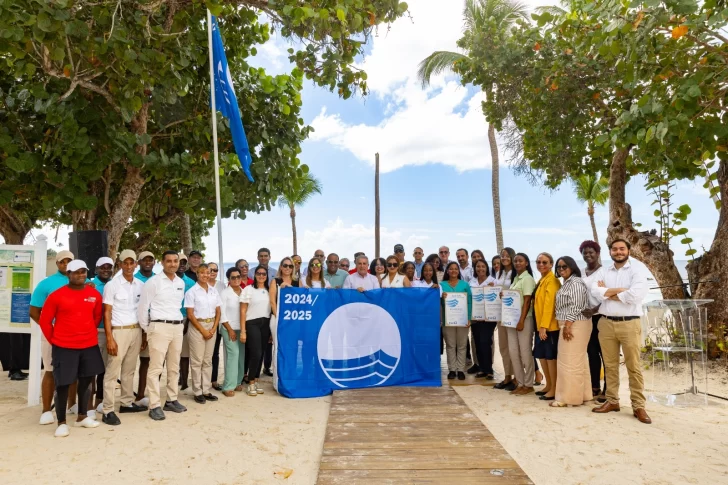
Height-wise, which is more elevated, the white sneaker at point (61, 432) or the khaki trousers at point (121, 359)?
the khaki trousers at point (121, 359)

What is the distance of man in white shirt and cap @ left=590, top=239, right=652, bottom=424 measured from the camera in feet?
18.7

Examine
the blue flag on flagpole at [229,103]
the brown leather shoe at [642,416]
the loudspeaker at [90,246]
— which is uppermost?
the blue flag on flagpole at [229,103]

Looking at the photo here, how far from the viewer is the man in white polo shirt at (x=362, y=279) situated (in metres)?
7.54

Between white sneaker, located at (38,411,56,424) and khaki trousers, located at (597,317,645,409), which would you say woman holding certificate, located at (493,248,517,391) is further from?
white sneaker, located at (38,411,56,424)

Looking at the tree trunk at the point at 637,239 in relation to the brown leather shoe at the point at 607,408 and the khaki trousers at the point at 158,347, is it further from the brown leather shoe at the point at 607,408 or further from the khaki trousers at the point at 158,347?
the khaki trousers at the point at 158,347

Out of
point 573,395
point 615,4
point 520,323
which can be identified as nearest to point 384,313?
point 520,323

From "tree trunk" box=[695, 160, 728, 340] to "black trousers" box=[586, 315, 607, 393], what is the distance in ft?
10.0

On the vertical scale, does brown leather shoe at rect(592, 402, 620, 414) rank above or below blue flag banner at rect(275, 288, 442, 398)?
below

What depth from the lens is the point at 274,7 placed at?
272 inches

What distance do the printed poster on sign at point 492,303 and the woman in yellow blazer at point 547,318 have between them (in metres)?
0.59

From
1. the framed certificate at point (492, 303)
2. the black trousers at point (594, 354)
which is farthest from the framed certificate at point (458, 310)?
the black trousers at point (594, 354)

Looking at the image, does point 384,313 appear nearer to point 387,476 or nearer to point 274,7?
point 387,476

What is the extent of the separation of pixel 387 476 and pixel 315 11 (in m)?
5.55

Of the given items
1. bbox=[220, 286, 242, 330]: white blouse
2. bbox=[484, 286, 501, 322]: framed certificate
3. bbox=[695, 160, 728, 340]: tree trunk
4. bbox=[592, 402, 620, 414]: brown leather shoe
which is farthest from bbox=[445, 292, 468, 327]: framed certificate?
bbox=[695, 160, 728, 340]: tree trunk
